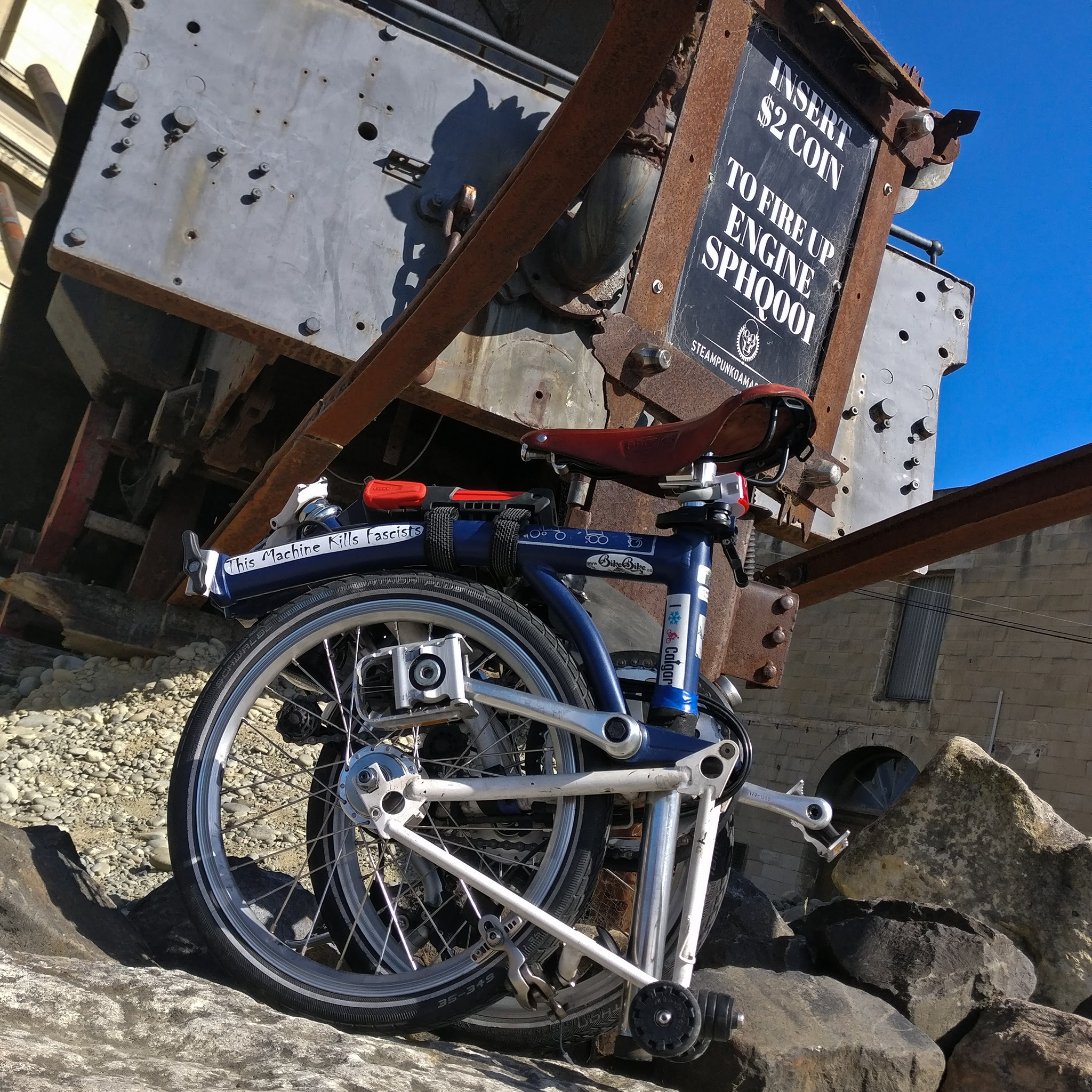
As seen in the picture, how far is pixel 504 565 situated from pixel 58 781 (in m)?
3.00

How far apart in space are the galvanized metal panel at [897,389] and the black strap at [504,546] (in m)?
3.45

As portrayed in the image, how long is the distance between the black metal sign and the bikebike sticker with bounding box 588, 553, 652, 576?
1549mm

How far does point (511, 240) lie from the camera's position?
283cm

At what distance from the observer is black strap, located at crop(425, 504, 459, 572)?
7.51 ft

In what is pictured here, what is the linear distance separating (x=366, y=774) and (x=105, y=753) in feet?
10.2

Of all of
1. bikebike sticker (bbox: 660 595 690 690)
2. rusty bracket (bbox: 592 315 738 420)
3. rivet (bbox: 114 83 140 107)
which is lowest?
bikebike sticker (bbox: 660 595 690 690)

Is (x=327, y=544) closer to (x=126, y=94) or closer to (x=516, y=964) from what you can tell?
(x=516, y=964)

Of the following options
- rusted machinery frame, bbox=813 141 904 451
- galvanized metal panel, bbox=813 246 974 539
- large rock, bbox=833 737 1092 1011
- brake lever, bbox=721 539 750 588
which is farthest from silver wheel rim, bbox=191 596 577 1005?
galvanized metal panel, bbox=813 246 974 539

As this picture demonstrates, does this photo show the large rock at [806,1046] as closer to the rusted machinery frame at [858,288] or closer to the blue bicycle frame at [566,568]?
the blue bicycle frame at [566,568]

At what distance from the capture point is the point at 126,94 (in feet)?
13.6

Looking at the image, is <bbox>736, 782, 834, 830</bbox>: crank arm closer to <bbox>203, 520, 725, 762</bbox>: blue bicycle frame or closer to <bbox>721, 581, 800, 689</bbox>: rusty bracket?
<bbox>203, 520, 725, 762</bbox>: blue bicycle frame

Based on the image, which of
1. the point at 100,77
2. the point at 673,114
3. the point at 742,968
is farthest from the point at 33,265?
the point at 742,968

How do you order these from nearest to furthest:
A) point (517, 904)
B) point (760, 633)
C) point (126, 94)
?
point (517, 904), point (760, 633), point (126, 94)

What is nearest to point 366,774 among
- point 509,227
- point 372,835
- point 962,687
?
point 372,835
